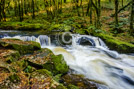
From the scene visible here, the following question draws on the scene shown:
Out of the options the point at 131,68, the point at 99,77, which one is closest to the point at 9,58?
the point at 99,77

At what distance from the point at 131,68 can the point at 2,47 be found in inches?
315

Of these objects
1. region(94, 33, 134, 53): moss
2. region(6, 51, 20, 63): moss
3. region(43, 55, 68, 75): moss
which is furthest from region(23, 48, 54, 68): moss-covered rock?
region(94, 33, 134, 53): moss

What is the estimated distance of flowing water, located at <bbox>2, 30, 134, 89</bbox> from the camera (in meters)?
5.98

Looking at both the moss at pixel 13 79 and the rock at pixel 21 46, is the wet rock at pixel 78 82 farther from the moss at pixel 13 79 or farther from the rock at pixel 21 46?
the rock at pixel 21 46

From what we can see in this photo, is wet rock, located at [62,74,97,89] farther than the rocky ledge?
Yes

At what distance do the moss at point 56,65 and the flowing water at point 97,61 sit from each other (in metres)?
1.13

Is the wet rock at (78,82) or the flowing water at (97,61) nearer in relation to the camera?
the wet rock at (78,82)

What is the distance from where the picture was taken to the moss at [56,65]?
5555mm

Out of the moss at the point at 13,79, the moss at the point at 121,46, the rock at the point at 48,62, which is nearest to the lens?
the moss at the point at 13,79

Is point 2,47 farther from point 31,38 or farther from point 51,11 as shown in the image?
point 51,11

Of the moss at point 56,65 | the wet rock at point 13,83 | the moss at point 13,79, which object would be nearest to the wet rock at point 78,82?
the moss at point 56,65

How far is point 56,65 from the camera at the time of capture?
18.7 feet

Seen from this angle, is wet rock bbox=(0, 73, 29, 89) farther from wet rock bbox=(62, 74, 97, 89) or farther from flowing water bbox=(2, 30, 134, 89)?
flowing water bbox=(2, 30, 134, 89)

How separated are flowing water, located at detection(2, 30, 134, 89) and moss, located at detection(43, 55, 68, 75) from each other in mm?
1135
